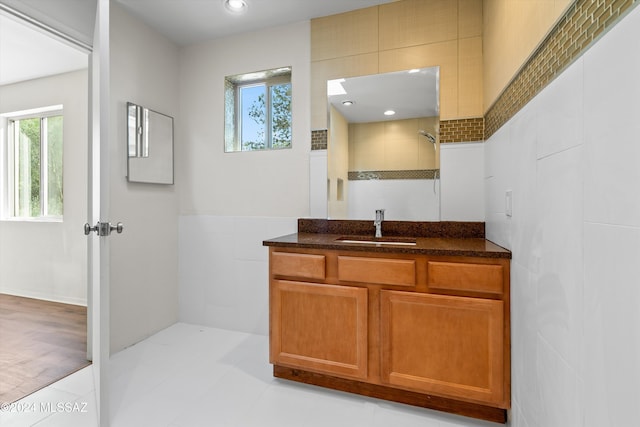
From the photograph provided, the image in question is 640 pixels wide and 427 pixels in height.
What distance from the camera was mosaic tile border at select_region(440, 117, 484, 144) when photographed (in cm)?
208

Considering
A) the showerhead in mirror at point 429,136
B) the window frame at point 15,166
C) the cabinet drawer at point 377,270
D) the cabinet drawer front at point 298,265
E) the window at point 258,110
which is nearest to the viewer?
the cabinet drawer at point 377,270

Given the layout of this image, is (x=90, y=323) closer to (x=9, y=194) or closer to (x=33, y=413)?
(x=33, y=413)

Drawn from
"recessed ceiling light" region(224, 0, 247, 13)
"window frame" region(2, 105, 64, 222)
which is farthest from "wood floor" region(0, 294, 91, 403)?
"recessed ceiling light" region(224, 0, 247, 13)

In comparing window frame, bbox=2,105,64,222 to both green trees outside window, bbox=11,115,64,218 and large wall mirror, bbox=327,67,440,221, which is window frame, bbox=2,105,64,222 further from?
large wall mirror, bbox=327,67,440,221

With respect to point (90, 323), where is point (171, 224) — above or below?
above

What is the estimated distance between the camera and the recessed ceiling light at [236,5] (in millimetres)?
2246

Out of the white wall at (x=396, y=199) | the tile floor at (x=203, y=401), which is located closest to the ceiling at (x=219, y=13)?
the white wall at (x=396, y=199)

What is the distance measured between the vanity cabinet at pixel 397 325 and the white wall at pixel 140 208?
4.08ft

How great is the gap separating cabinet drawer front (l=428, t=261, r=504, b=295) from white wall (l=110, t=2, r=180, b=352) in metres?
2.15

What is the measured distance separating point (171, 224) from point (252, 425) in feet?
6.09

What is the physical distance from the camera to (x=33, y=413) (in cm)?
164

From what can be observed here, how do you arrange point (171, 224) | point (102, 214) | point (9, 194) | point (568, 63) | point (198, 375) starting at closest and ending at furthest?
point (568, 63)
point (102, 214)
point (198, 375)
point (171, 224)
point (9, 194)

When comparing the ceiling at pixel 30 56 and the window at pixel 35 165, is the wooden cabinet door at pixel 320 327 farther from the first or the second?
the window at pixel 35 165

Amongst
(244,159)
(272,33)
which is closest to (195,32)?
(272,33)
